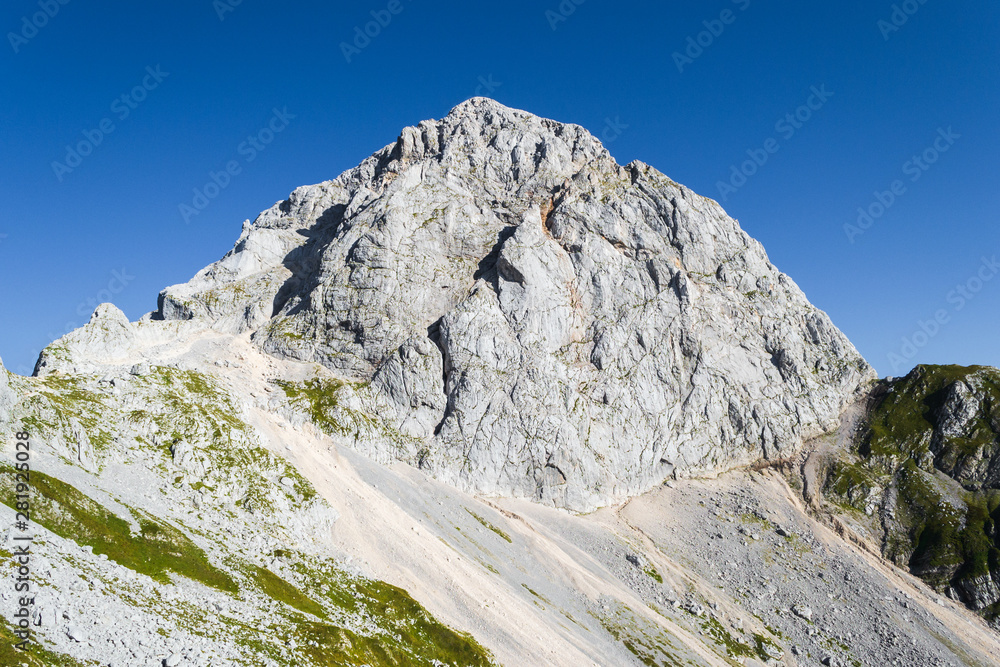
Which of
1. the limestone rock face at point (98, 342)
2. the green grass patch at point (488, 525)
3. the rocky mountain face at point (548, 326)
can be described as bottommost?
the limestone rock face at point (98, 342)

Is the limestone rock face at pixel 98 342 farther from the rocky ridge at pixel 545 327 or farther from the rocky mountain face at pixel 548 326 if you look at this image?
the rocky mountain face at pixel 548 326

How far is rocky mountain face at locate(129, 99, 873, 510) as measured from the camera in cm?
10900

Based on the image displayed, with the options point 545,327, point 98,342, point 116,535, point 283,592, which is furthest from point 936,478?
point 98,342

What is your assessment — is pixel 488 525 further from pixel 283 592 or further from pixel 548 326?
pixel 548 326

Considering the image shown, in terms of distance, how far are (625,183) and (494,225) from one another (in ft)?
118

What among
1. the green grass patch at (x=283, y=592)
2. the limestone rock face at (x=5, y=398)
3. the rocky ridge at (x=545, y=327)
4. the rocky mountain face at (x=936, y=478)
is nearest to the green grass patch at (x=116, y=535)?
the green grass patch at (x=283, y=592)

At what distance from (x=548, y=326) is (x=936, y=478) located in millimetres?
76263

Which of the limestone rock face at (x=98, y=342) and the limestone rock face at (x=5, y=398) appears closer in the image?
the limestone rock face at (x=5, y=398)

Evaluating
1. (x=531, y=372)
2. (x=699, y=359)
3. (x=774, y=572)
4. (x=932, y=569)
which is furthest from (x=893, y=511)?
(x=531, y=372)

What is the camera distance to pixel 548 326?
121 m

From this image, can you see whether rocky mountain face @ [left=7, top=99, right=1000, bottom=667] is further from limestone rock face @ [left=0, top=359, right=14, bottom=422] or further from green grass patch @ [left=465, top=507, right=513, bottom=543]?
limestone rock face @ [left=0, top=359, right=14, bottom=422]

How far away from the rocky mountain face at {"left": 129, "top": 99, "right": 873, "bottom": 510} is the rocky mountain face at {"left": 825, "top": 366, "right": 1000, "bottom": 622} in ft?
34.4

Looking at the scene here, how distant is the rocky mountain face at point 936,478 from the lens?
8988 centimetres

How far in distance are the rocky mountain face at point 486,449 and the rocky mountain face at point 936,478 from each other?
47 centimetres
